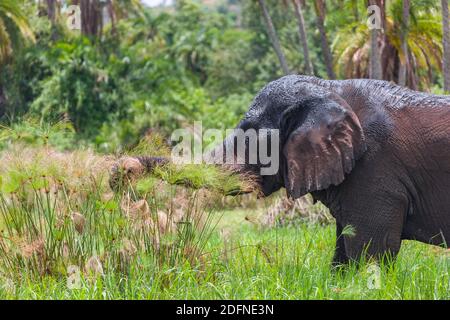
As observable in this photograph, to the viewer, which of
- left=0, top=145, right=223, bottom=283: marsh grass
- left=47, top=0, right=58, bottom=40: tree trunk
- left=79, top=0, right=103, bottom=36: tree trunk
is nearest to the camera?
left=0, top=145, right=223, bottom=283: marsh grass

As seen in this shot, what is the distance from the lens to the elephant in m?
6.43

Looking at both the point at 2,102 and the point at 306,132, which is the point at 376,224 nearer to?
the point at 306,132

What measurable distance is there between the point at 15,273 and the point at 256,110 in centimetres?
222

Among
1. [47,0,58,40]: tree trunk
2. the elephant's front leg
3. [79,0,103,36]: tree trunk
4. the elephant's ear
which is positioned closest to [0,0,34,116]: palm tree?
[47,0,58,40]: tree trunk

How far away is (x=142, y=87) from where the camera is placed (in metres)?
25.9

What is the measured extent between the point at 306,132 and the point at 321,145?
0.15m

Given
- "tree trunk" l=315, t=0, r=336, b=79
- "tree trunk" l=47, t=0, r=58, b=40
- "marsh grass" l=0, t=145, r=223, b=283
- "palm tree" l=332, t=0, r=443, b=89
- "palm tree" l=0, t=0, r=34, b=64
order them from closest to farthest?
"marsh grass" l=0, t=145, r=223, b=283
"tree trunk" l=315, t=0, r=336, b=79
"palm tree" l=332, t=0, r=443, b=89
"palm tree" l=0, t=0, r=34, b=64
"tree trunk" l=47, t=0, r=58, b=40

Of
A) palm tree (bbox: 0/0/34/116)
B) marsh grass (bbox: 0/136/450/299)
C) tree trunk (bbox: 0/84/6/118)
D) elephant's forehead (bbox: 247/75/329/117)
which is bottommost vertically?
tree trunk (bbox: 0/84/6/118)

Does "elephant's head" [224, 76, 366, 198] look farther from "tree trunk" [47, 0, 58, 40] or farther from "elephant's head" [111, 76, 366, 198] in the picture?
"tree trunk" [47, 0, 58, 40]

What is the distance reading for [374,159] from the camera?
255 inches

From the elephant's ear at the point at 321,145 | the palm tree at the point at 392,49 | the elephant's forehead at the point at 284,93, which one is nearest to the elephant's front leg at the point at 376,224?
the elephant's ear at the point at 321,145

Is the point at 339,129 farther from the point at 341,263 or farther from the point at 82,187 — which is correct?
A: the point at 82,187

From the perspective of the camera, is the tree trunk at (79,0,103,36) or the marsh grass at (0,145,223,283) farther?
the tree trunk at (79,0,103,36)

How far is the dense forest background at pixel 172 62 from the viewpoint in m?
17.1
